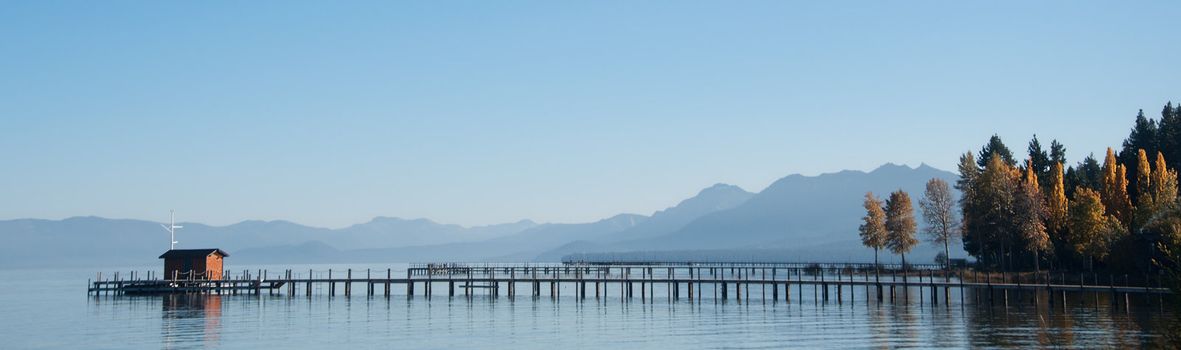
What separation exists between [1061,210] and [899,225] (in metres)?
24.0

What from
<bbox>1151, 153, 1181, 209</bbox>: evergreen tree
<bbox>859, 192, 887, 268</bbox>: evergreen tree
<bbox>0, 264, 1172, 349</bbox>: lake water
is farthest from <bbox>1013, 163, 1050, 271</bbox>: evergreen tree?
<bbox>859, 192, 887, 268</bbox>: evergreen tree

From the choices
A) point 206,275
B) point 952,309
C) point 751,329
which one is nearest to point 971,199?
point 952,309

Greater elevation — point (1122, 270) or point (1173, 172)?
point (1173, 172)

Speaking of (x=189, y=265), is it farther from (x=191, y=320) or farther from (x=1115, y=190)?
(x=1115, y=190)

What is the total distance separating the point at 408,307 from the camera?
85.1 meters

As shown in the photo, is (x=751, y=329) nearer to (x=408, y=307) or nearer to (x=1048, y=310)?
(x=1048, y=310)

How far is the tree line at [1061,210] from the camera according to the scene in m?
83.3

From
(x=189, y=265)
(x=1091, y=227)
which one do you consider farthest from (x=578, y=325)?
(x=189, y=265)

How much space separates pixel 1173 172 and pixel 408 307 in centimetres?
6391

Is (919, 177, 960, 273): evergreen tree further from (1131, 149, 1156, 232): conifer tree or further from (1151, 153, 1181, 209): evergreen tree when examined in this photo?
(1151, 153, 1181, 209): evergreen tree

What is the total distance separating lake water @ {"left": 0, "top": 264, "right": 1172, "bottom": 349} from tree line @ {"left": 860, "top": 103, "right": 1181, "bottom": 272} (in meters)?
6.23

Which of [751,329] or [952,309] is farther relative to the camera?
[952,309]

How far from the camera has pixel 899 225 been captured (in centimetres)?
11775

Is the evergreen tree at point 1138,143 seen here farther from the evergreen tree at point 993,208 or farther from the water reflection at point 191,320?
the water reflection at point 191,320
